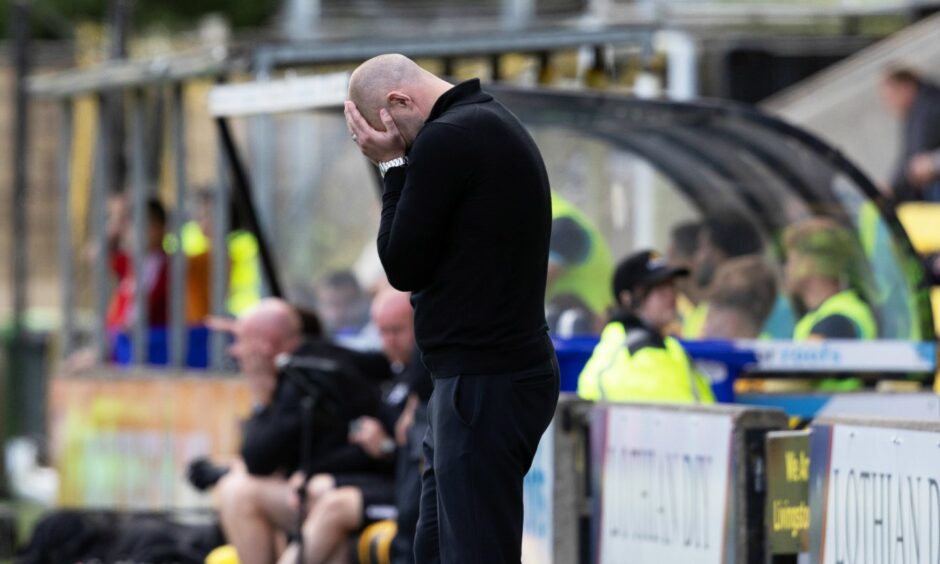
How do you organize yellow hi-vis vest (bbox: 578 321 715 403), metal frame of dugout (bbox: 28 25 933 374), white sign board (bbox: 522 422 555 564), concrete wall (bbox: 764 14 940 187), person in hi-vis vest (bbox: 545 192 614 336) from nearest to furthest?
white sign board (bbox: 522 422 555 564), yellow hi-vis vest (bbox: 578 321 715 403), person in hi-vis vest (bbox: 545 192 614 336), metal frame of dugout (bbox: 28 25 933 374), concrete wall (bbox: 764 14 940 187)

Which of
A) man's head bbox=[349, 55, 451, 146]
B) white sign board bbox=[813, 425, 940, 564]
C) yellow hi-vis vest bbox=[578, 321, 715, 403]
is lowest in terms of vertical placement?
white sign board bbox=[813, 425, 940, 564]

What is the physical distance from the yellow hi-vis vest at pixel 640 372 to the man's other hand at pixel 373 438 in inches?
53.4

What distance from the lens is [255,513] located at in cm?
927

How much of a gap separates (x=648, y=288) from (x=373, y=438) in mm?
1627

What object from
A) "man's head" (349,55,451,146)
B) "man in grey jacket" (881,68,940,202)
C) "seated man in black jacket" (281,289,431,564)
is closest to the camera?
"man's head" (349,55,451,146)

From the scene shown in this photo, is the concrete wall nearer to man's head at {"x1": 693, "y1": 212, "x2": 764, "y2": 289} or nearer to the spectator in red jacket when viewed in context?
the spectator in red jacket

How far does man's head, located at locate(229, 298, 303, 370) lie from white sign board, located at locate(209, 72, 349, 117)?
3.32 feet

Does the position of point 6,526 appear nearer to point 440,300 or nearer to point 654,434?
point 654,434

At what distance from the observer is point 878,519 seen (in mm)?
5859

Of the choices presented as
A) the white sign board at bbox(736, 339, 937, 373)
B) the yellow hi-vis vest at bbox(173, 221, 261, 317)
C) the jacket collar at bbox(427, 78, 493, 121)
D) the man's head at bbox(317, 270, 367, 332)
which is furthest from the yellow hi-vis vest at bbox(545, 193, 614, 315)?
the jacket collar at bbox(427, 78, 493, 121)

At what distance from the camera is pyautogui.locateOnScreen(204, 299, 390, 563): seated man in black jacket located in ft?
30.3

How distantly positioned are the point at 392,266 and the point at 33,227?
23.7 metres

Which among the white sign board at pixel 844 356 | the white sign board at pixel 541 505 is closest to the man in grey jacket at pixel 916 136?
the white sign board at pixel 844 356

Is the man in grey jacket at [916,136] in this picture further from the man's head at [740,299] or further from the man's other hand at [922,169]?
the man's head at [740,299]
